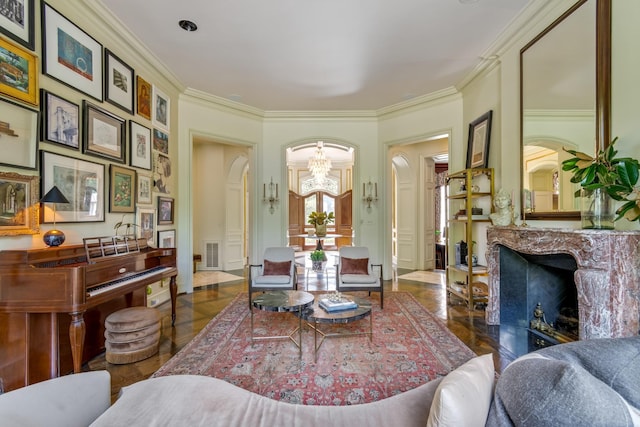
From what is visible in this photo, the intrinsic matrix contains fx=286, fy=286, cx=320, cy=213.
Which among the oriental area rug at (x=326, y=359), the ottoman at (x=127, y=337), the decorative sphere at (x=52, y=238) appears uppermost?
the decorative sphere at (x=52, y=238)

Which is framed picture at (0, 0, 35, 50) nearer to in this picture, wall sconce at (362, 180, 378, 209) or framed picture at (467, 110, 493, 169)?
wall sconce at (362, 180, 378, 209)

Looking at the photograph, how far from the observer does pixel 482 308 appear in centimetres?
410

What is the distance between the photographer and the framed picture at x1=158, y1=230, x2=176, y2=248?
4.38 metres

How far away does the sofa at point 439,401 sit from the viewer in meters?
0.74

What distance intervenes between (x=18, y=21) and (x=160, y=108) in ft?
6.93

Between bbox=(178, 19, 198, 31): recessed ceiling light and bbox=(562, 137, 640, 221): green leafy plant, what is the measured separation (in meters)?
4.08

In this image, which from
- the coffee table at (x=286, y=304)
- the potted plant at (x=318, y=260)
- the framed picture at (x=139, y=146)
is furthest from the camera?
the potted plant at (x=318, y=260)

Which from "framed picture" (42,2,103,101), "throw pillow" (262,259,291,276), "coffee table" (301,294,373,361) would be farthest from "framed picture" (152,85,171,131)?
"coffee table" (301,294,373,361)

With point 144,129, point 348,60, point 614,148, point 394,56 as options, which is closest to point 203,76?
point 144,129

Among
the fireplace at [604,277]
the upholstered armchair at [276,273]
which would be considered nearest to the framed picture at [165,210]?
the upholstered armchair at [276,273]

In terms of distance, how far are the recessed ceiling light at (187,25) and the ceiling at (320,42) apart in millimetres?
62

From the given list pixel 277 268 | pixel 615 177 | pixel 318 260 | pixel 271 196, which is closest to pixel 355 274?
pixel 277 268

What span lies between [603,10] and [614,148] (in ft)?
3.70

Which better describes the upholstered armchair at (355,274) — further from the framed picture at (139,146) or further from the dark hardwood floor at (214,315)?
the framed picture at (139,146)
